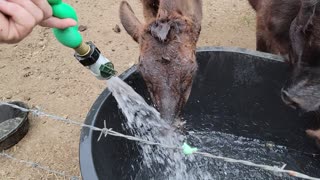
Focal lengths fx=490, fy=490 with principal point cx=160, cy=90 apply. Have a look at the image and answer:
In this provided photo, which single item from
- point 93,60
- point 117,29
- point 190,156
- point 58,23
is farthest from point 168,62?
point 117,29

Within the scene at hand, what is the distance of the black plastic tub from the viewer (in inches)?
116

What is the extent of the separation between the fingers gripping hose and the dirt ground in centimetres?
107

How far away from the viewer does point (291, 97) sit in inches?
109

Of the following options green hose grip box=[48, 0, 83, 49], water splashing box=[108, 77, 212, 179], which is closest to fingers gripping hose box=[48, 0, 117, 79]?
green hose grip box=[48, 0, 83, 49]

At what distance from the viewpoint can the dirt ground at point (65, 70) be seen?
138 inches

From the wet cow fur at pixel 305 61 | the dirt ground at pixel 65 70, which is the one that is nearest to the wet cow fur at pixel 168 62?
the wet cow fur at pixel 305 61

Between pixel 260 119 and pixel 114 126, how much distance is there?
1.02 meters

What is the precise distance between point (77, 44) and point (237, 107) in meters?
1.39

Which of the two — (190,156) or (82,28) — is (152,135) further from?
(82,28)

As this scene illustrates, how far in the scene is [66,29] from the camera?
7.14ft

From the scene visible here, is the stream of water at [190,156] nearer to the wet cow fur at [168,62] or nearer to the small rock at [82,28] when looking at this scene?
the wet cow fur at [168,62]

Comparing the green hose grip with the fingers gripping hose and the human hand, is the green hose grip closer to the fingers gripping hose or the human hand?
the fingers gripping hose

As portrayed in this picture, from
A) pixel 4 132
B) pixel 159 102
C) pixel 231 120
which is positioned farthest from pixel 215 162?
pixel 4 132

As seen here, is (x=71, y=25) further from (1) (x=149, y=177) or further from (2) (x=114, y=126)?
(1) (x=149, y=177)
